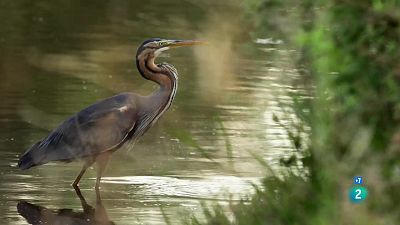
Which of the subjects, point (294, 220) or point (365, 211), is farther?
point (294, 220)

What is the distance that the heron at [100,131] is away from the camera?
32.4 feet

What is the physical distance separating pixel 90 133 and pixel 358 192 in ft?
15.8

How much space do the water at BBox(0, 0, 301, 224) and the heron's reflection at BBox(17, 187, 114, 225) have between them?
0.04 m

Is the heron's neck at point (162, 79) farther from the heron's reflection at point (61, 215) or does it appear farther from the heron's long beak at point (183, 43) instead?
the heron's reflection at point (61, 215)

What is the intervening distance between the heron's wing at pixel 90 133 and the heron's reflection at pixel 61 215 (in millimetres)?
733

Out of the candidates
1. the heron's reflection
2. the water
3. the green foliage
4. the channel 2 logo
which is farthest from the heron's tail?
the channel 2 logo

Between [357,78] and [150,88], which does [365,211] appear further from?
[150,88]

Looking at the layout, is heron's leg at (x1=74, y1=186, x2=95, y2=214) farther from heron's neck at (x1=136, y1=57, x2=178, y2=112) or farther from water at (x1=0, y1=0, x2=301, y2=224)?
heron's neck at (x1=136, y1=57, x2=178, y2=112)

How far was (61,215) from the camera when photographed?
29.3ft

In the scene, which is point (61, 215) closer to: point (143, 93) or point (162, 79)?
point (162, 79)

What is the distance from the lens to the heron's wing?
9867mm

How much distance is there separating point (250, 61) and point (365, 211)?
37.7 ft

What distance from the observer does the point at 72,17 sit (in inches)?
792

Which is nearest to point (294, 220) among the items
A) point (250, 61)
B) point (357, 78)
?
point (357, 78)
